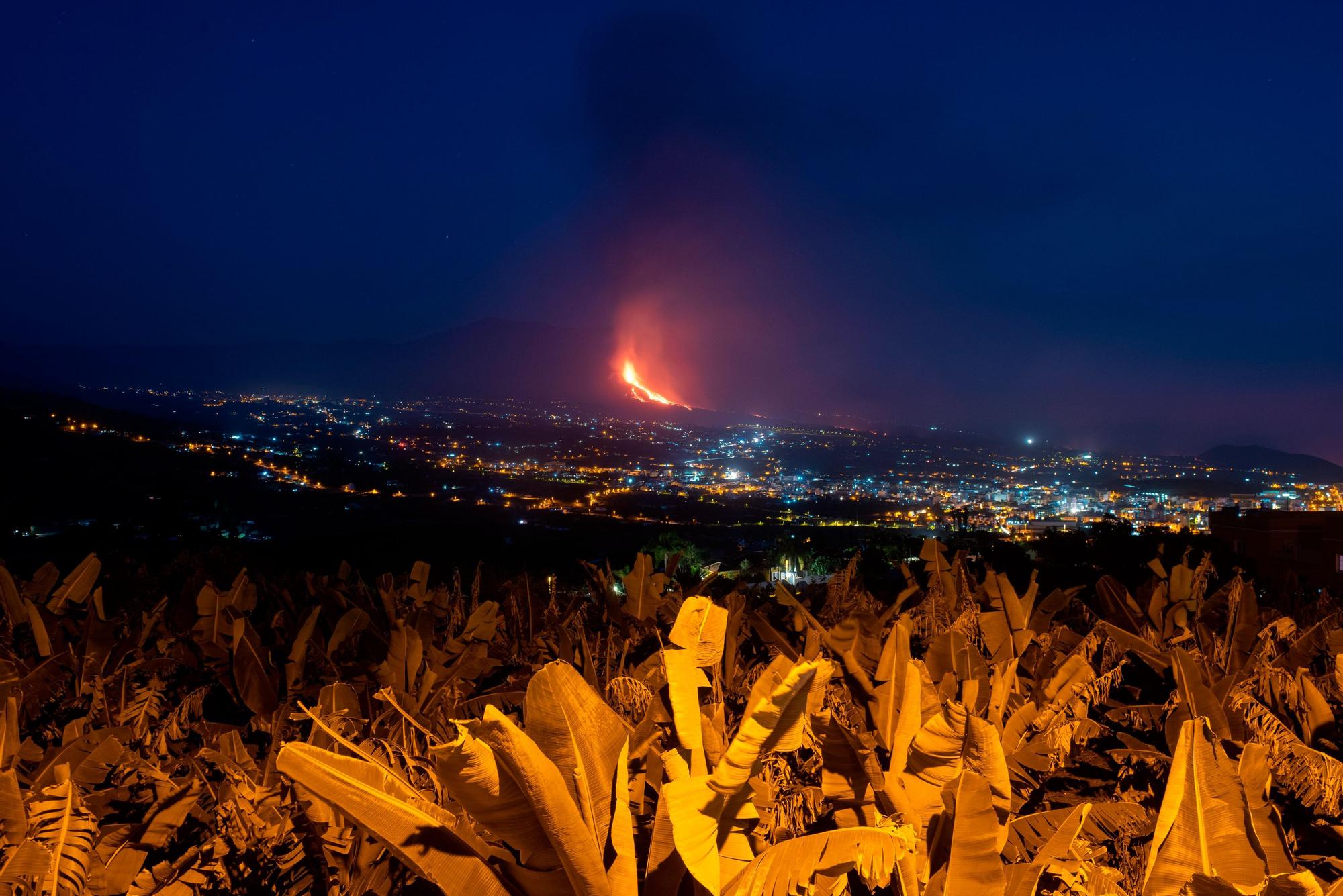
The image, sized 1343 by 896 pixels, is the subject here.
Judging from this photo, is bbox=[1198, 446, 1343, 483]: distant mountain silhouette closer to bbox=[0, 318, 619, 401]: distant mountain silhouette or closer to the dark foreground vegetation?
the dark foreground vegetation

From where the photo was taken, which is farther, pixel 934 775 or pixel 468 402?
pixel 468 402

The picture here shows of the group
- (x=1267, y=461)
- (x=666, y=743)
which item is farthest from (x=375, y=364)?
(x=666, y=743)

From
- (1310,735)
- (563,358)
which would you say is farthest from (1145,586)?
(563,358)

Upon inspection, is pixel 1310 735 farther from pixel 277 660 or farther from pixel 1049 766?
pixel 277 660

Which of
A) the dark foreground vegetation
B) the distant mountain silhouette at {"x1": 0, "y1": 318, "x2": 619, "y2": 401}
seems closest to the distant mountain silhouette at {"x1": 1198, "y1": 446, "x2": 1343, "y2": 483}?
the dark foreground vegetation

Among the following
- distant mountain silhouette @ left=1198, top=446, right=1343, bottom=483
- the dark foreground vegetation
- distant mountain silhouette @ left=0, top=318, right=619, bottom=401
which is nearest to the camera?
the dark foreground vegetation

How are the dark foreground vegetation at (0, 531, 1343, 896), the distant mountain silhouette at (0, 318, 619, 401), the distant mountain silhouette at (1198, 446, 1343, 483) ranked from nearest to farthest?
the dark foreground vegetation at (0, 531, 1343, 896), the distant mountain silhouette at (1198, 446, 1343, 483), the distant mountain silhouette at (0, 318, 619, 401)

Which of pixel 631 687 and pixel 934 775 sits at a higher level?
pixel 934 775

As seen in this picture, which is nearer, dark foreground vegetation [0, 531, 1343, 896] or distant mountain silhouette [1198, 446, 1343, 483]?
dark foreground vegetation [0, 531, 1343, 896]
